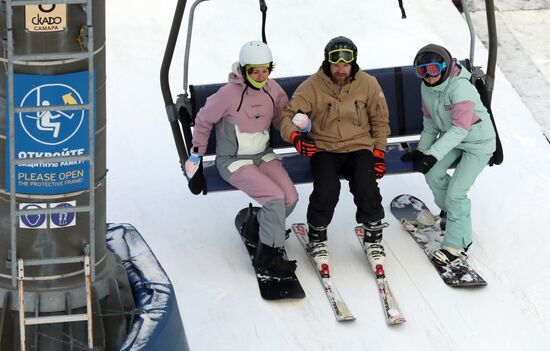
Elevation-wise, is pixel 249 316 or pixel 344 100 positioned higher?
pixel 344 100

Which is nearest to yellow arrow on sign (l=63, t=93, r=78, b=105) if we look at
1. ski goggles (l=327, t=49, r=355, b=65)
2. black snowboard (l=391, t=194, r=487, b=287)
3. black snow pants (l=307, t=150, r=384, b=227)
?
ski goggles (l=327, t=49, r=355, b=65)

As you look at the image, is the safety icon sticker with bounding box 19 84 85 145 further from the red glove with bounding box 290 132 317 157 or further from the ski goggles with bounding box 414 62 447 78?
the ski goggles with bounding box 414 62 447 78

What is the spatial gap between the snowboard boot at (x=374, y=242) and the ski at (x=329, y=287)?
10.9 inches

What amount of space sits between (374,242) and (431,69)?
3.60 feet

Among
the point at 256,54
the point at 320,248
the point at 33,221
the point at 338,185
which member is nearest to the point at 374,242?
the point at 320,248

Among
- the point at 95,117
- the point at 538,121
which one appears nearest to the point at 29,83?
the point at 95,117

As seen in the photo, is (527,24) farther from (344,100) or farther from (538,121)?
(344,100)

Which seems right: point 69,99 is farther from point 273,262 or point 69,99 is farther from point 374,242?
point 374,242

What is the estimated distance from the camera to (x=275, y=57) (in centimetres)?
1180

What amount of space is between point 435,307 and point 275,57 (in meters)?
3.93

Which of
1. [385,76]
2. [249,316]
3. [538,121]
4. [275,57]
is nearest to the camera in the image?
[249,316]

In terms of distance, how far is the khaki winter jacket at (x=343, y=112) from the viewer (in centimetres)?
850

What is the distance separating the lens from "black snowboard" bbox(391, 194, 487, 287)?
28.3 ft

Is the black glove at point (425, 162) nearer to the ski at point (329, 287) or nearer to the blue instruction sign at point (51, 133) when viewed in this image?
the ski at point (329, 287)
